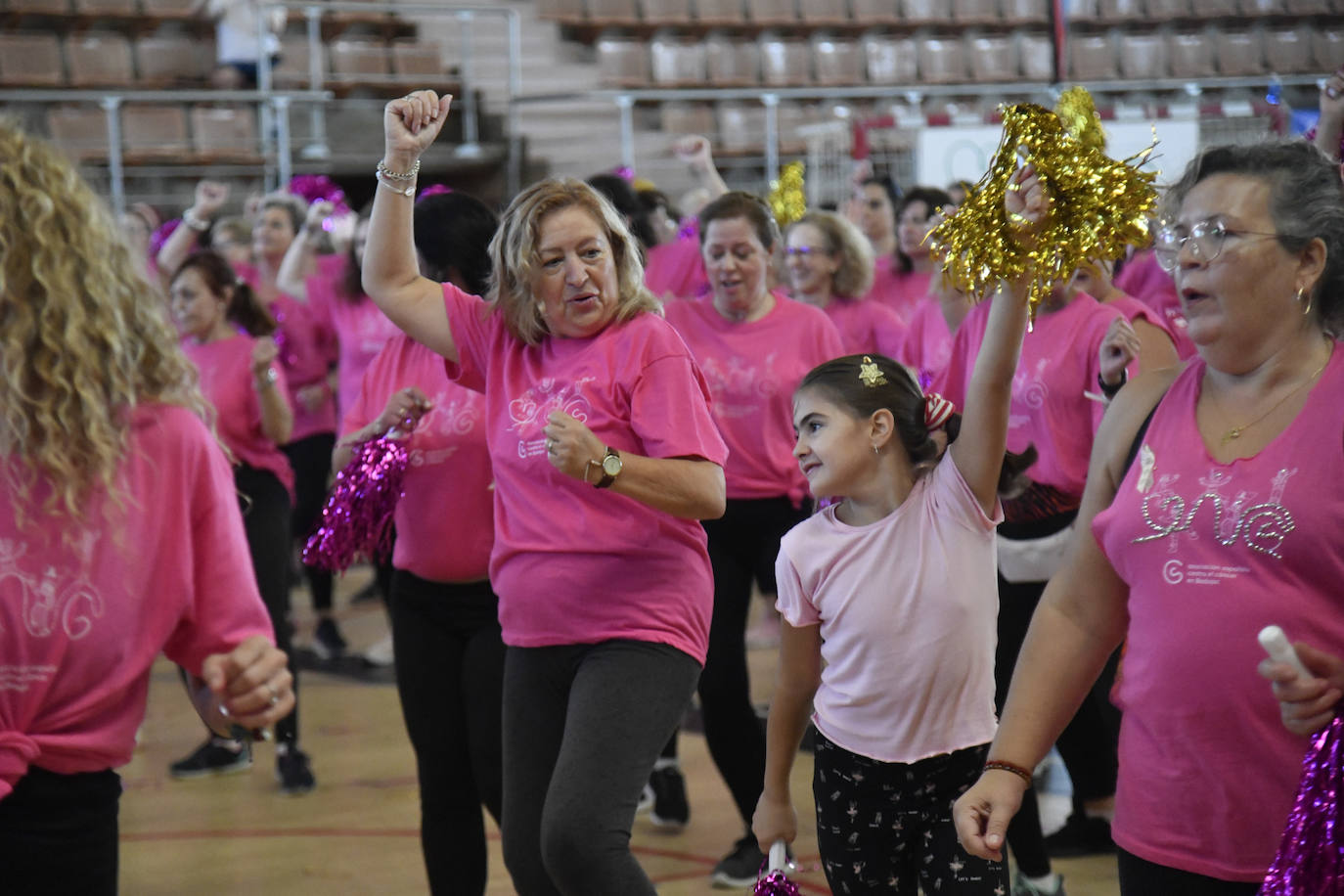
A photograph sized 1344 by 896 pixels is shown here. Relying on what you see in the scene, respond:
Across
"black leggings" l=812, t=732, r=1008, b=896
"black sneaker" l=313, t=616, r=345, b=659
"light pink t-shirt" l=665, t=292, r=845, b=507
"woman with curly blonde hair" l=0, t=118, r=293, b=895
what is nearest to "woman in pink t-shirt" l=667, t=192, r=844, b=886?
"light pink t-shirt" l=665, t=292, r=845, b=507

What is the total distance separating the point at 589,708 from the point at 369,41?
1077cm

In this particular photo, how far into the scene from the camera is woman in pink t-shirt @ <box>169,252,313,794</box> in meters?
4.48

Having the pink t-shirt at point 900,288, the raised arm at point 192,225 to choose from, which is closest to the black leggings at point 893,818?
the pink t-shirt at point 900,288

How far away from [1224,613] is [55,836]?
4.46ft

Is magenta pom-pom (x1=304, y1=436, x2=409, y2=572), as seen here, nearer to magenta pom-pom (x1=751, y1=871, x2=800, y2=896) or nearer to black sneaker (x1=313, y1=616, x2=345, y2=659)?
magenta pom-pom (x1=751, y1=871, x2=800, y2=896)

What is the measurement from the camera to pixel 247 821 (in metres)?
4.43

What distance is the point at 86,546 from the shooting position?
168cm

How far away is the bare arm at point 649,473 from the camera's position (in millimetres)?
2330

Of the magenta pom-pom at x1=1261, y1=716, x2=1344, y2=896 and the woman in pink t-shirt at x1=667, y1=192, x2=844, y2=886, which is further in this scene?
the woman in pink t-shirt at x1=667, y1=192, x2=844, y2=886

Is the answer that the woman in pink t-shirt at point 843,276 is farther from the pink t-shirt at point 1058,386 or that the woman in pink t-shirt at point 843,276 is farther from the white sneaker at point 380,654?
the white sneaker at point 380,654

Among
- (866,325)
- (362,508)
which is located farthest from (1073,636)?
(866,325)

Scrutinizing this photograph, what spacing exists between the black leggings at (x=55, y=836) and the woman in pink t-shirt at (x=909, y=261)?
13.4 feet

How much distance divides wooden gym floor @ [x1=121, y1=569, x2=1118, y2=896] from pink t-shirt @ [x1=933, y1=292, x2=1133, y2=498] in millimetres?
1051

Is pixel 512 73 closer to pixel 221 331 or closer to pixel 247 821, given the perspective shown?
pixel 221 331
